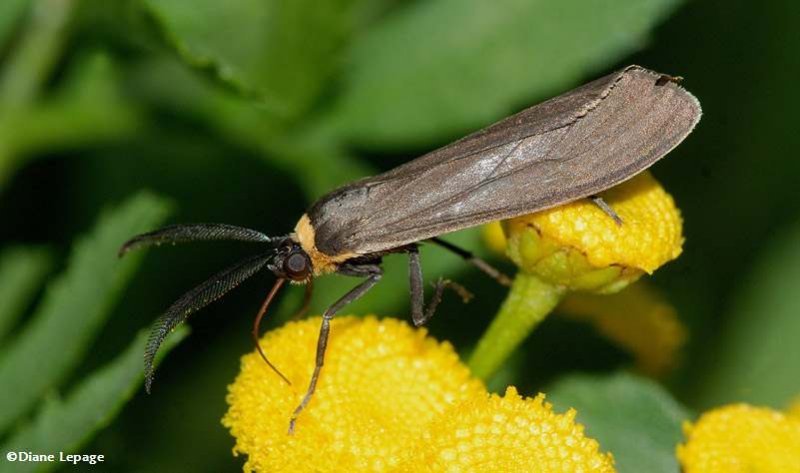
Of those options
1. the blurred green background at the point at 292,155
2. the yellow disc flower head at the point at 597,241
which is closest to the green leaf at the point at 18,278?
the blurred green background at the point at 292,155

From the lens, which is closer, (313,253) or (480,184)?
(480,184)

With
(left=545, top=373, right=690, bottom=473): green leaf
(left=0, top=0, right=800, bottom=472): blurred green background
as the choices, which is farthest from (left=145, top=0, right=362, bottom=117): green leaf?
(left=545, top=373, right=690, bottom=473): green leaf

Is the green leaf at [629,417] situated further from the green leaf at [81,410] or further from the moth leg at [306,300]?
the green leaf at [81,410]

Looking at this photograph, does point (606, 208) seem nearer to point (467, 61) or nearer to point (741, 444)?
point (741, 444)

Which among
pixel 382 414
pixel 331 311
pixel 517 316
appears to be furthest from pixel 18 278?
pixel 517 316

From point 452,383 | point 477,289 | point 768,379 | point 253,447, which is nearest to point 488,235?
point 477,289

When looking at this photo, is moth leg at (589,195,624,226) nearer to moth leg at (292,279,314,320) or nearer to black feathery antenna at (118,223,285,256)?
moth leg at (292,279,314,320)
